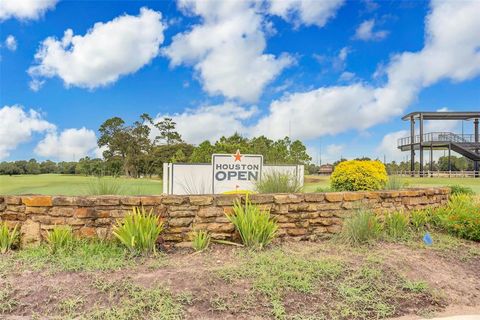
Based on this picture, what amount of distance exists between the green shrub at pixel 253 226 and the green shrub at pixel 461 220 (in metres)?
3.22

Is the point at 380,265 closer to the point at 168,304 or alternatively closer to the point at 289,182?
the point at 168,304

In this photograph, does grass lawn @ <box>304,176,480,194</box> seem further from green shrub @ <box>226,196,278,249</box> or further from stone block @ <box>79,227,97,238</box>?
stone block @ <box>79,227,97,238</box>

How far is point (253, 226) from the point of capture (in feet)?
15.4

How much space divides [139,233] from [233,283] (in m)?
1.46

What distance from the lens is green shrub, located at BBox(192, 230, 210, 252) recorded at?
4.67 m

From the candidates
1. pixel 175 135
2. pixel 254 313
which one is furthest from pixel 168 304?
pixel 175 135

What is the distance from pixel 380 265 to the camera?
13.8 feet

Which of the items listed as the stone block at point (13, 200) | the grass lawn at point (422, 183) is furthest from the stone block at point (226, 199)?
the grass lawn at point (422, 183)

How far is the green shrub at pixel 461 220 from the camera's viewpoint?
574 cm

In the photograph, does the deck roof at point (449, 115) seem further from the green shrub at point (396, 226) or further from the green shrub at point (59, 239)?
the green shrub at point (59, 239)

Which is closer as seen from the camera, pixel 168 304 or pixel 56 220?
pixel 168 304

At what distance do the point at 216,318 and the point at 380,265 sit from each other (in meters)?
2.18

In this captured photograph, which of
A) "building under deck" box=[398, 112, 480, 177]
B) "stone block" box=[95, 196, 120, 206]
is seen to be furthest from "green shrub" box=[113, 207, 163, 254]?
"building under deck" box=[398, 112, 480, 177]

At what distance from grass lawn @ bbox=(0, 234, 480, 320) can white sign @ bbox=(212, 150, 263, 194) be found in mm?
5089
